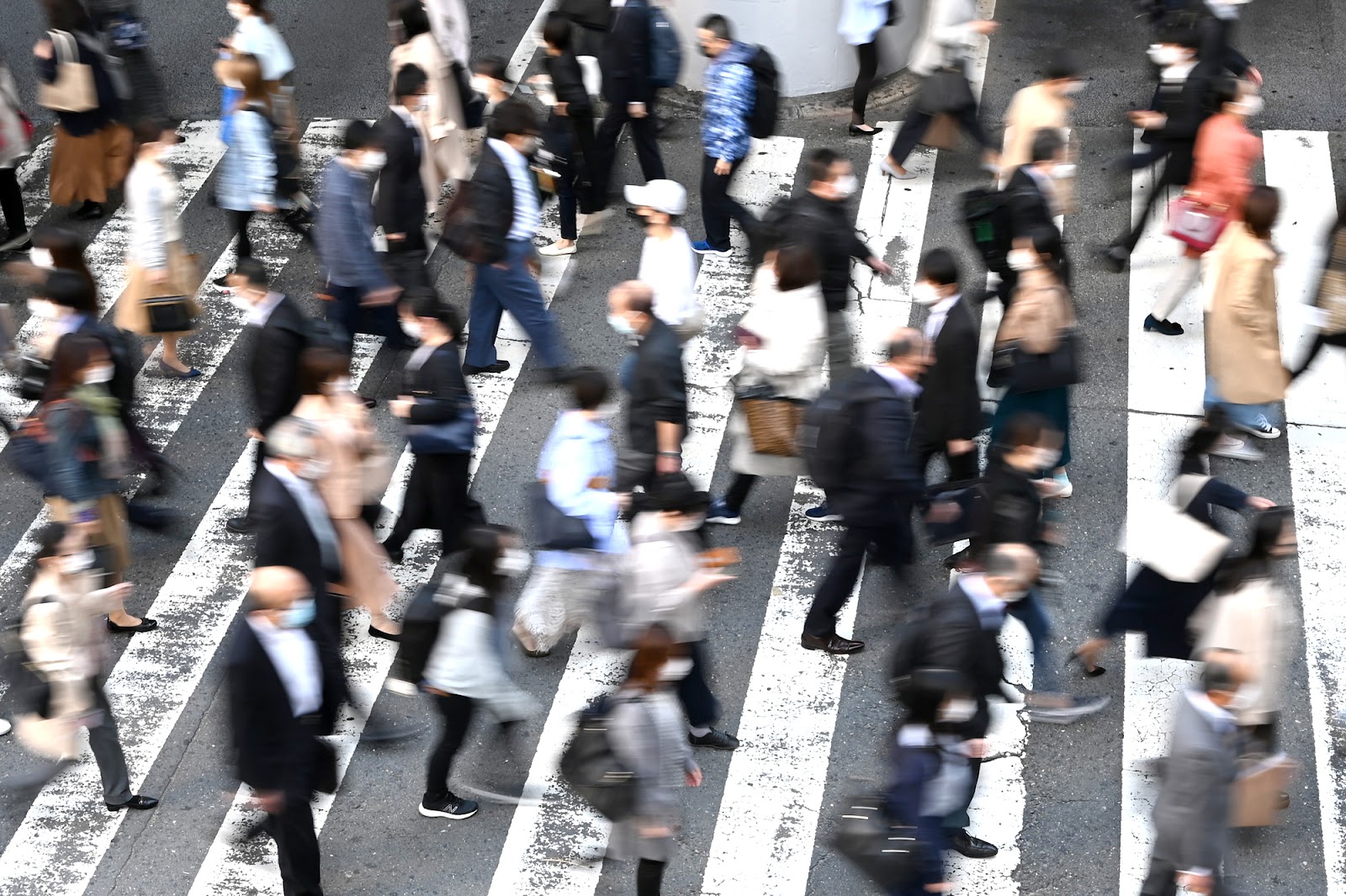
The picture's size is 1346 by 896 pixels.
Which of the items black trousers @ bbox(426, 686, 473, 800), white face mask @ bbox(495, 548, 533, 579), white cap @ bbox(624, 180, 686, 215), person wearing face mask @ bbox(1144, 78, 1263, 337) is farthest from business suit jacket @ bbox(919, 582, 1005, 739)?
person wearing face mask @ bbox(1144, 78, 1263, 337)

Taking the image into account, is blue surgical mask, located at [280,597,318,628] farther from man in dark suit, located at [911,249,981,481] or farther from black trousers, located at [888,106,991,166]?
black trousers, located at [888,106,991,166]

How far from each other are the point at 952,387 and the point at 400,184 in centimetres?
407

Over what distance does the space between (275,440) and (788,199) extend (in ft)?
13.1

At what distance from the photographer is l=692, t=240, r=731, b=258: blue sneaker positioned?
11.9 meters

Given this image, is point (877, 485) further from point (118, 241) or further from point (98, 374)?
point (118, 241)

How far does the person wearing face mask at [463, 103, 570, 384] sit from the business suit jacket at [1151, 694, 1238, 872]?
5177 millimetres

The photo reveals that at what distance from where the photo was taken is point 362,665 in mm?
8453

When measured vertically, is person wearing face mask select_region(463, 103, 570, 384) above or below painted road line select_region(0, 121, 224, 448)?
above

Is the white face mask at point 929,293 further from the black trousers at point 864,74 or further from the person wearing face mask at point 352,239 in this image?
the black trousers at point 864,74

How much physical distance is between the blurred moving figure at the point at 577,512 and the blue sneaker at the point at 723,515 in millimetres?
1110

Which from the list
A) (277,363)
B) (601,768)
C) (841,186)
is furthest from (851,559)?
(277,363)

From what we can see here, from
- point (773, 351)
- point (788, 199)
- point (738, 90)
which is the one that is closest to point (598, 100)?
point (738, 90)

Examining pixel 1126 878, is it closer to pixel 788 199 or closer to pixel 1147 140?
pixel 788 199

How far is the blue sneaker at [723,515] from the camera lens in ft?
30.8
